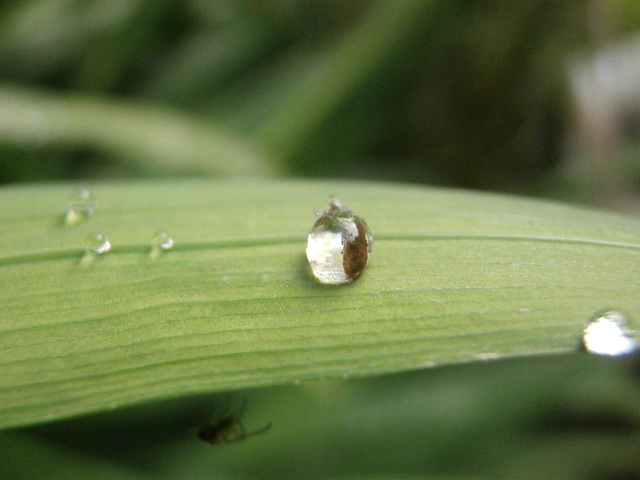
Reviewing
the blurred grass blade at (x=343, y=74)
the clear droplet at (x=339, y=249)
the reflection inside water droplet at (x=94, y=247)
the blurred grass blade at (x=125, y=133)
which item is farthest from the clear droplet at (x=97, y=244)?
the blurred grass blade at (x=343, y=74)

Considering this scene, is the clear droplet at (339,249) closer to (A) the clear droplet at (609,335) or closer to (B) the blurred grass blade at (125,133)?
(A) the clear droplet at (609,335)

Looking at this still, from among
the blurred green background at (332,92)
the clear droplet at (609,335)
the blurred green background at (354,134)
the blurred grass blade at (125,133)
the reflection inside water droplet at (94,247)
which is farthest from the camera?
the blurred green background at (332,92)

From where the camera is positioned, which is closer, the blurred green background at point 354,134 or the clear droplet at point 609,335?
the clear droplet at point 609,335

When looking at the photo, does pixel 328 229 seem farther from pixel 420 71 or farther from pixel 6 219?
pixel 420 71

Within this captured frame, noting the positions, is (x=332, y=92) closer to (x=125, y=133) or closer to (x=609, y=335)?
(x=125, y=133)

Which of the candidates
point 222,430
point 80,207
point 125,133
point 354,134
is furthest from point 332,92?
point 222,430

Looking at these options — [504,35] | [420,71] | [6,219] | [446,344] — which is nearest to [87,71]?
[420,71]
